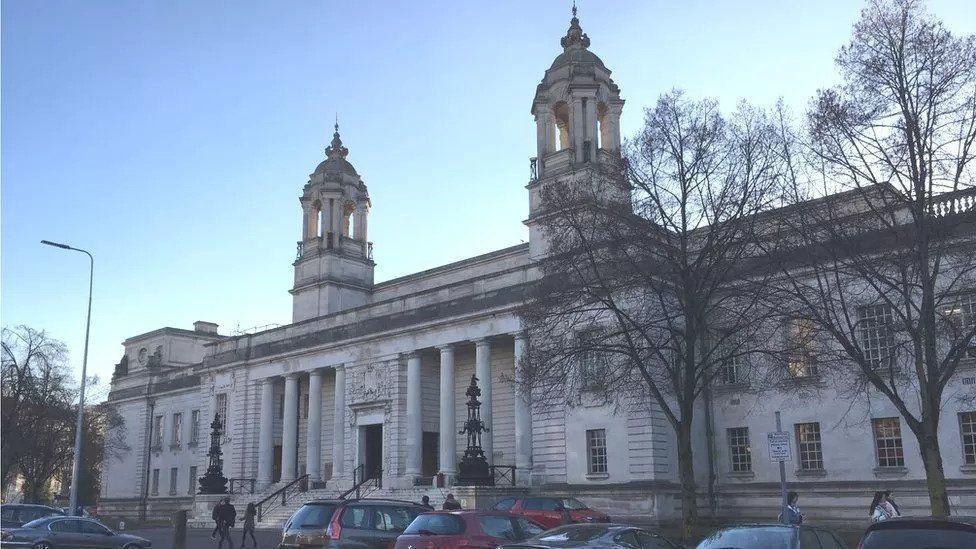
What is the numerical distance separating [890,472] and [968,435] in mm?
2835

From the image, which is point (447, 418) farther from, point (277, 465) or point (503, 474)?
point (277, 465)

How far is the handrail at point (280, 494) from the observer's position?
1797 inches

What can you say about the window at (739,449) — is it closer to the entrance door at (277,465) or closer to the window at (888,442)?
the window at (888,442)

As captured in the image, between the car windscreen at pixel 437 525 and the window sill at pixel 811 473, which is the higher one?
the window sill at pixel 811 473

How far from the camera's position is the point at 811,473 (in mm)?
32906

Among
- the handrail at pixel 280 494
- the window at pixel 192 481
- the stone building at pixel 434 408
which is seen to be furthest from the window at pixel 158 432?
the handrail at pixel 280 494

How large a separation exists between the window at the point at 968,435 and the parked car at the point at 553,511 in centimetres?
1253

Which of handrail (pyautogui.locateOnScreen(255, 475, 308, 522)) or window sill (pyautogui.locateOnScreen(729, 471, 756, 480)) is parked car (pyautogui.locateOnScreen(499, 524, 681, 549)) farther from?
handrail (pyautogui.locateOnScreen(255, 475, 308, 522))

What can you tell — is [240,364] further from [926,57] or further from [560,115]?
[926,57]

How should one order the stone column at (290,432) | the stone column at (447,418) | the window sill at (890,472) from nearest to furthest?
the window sill at (890,472)
the stone column at (447,418)
the stone column at (290,432)

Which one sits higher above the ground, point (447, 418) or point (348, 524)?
point (447, 418)

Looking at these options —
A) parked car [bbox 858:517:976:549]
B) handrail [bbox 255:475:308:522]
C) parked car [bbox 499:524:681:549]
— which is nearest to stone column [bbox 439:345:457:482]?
handrail [bbox 255:475:308:522]

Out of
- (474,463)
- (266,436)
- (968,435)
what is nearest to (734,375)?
(968,435)

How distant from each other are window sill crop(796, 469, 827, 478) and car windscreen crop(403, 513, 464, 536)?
792 inches
